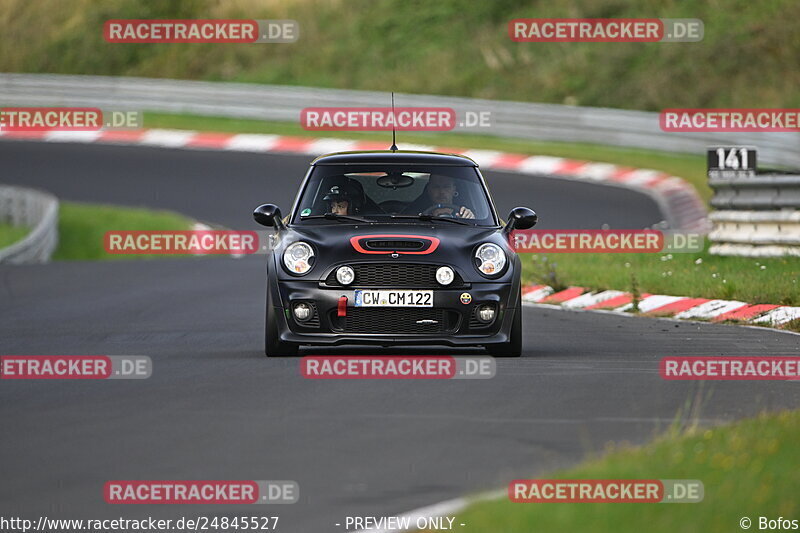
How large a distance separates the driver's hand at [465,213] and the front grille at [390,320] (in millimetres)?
1132

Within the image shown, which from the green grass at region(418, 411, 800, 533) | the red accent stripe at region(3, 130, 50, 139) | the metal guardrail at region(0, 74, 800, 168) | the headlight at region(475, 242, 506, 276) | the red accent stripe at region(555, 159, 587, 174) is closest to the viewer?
the green grass at region(418, 411, 800, 533)

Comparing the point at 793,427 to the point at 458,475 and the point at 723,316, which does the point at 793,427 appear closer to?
the point at 458,475

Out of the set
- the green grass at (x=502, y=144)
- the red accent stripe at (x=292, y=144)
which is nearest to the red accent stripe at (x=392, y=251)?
the green grass at (x=502, y=144)

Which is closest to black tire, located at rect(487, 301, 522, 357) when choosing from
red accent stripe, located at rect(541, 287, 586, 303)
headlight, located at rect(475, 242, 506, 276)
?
headlight, located at rect(475, 242, 506, 276)

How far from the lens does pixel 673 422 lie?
8.22 m

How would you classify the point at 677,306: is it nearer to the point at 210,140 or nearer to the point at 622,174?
the point at 622,174

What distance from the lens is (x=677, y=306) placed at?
15.7 m

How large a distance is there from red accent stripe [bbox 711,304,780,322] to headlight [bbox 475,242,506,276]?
3953mm

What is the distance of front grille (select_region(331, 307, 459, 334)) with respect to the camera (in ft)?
36.0

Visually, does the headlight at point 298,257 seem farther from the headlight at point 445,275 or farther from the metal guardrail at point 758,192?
the metal guardrail at point 758,192

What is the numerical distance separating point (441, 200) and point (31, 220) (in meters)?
16.2

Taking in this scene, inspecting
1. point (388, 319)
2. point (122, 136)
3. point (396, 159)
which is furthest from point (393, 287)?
point (122, 136)

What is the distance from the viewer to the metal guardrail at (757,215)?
1727 cm

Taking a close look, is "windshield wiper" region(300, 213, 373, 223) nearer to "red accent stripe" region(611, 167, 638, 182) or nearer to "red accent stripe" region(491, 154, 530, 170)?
"red accent stripe" region(611, 167, 638, 182)
